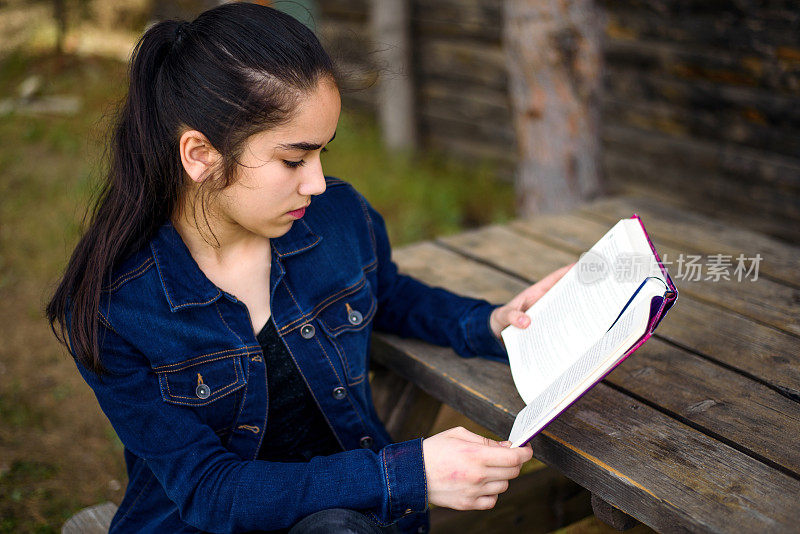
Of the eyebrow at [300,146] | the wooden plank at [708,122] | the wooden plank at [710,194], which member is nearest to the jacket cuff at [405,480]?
the eyebrow at [300,146]

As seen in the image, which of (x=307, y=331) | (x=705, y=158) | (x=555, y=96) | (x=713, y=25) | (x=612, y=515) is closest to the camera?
(x=612, y=515)

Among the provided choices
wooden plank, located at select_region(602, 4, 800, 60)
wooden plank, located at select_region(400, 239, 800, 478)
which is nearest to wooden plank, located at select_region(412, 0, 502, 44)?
wooden plank, located at select_region(602, 4, 800, 60)

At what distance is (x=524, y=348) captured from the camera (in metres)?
1.43

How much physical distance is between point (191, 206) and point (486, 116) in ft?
11.4

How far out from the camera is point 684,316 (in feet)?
5.47

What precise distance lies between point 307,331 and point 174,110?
49 centimetres

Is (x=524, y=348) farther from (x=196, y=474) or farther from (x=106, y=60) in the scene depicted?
(x=106, y=60)

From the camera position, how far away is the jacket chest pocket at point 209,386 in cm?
129

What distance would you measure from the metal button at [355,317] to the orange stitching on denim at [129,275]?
0.41 m

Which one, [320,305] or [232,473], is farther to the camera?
[320,305]

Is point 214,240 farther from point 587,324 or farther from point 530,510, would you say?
point 530,510

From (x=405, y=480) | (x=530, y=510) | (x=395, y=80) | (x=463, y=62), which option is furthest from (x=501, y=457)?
(x=395, y=80)

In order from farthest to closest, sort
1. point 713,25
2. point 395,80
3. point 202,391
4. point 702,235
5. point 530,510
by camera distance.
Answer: point 395,80, point 713,25, point 702,235, point 530,510, point 202,391

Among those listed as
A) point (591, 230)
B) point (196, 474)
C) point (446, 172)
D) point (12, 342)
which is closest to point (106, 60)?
point (446, 172)
